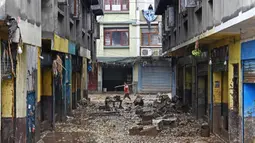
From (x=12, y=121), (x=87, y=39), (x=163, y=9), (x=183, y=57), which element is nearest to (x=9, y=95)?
(x=12, y=121)

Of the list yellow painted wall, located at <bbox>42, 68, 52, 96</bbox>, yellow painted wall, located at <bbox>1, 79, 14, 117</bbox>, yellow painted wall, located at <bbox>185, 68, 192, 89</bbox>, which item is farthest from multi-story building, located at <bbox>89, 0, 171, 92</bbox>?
yellow painted wall, located at <bbox>1, 79, 14, 117</bbox>

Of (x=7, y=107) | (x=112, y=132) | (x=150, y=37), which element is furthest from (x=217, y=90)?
(x=150, y=37)

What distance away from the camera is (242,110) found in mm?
11242

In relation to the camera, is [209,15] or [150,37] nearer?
[209,15]

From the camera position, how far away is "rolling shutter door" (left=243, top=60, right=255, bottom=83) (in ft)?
34.2

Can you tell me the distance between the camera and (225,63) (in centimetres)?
1290

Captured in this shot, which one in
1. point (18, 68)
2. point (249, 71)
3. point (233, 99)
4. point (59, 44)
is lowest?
point (233, 99)

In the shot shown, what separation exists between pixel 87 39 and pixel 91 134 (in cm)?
1362

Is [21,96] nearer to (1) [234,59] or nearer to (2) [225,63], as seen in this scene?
(1) [234,59]

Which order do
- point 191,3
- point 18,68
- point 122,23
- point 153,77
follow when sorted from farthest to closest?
point 153,77 → point 122,23 → point 191,3 → point 18,68

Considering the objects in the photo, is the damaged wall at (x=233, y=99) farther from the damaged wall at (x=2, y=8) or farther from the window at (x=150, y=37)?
the window at (x=150, y=37)

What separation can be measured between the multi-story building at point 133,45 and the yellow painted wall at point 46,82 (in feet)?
76.1

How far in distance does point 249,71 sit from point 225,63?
2228 mm

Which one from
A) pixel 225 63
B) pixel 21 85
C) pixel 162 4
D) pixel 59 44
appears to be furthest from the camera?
pixel 162 4
